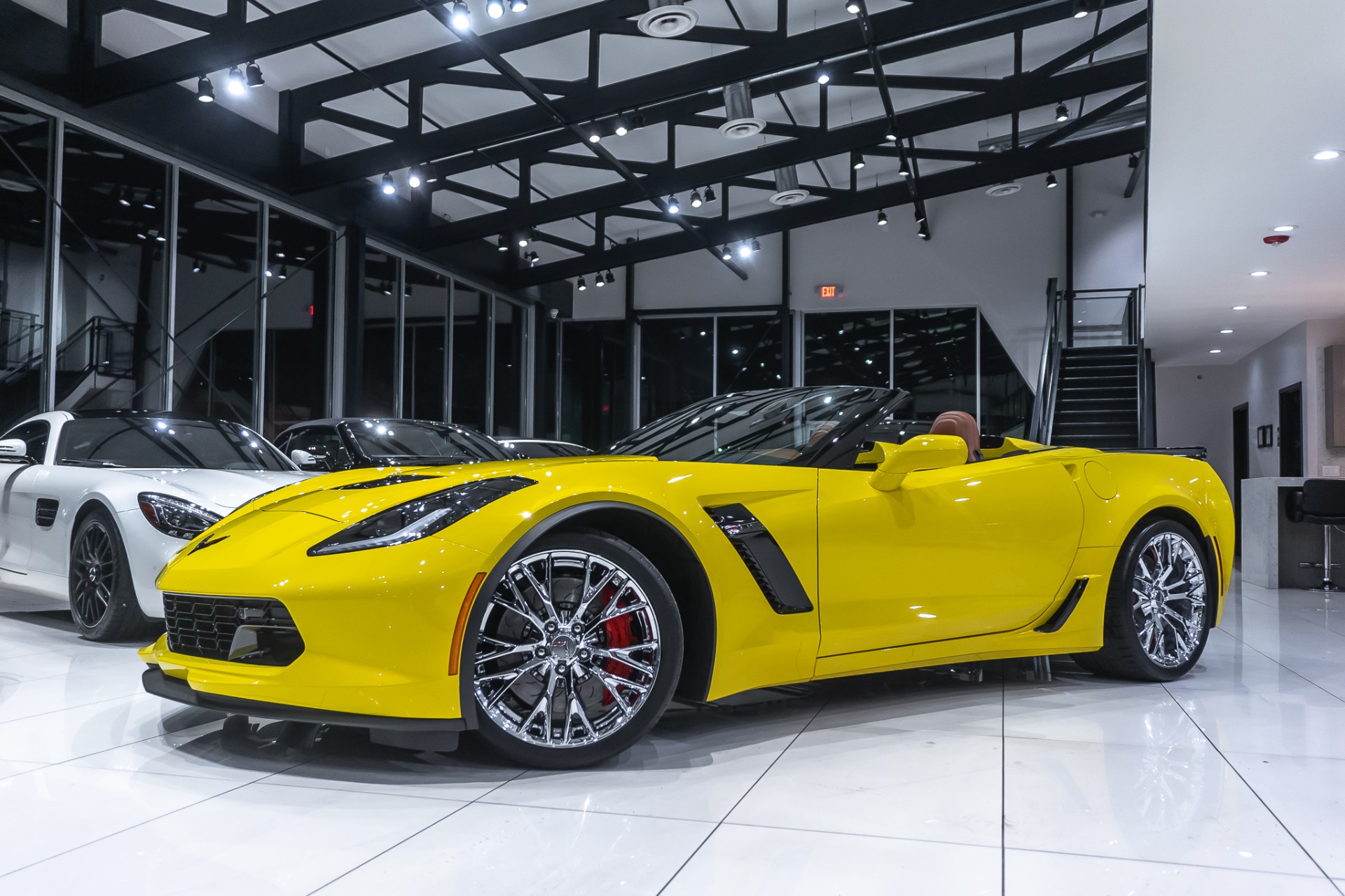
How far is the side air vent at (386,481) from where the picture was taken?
9.20ft

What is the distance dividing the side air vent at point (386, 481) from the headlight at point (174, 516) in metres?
1.85

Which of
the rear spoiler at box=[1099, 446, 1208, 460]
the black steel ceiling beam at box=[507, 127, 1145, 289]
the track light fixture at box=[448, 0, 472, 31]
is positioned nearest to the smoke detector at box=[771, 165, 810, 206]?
the black steel ceiling beam at box=[507, 127, 1145, 289]

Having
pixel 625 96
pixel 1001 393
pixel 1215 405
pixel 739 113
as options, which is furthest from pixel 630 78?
pixel 1215 405

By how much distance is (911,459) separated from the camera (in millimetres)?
3098

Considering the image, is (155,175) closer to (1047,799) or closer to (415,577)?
(415,577)

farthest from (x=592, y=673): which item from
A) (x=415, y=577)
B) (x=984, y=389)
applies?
(x=984, y=389)

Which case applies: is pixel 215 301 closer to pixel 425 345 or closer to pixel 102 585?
pixel 425 345

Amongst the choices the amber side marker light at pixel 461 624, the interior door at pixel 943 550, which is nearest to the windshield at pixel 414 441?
the interior door at pixel 943 550

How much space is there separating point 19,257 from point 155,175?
1.89 meters

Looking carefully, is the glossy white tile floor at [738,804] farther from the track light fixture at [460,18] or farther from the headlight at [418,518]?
the track light fixture at [460,18]

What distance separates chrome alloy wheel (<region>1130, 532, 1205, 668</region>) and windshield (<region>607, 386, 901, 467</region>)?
126cm

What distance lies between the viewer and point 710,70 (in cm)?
976

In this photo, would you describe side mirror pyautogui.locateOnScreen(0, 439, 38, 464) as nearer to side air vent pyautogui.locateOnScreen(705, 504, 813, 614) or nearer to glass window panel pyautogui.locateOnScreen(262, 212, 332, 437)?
side air vent pyautogui.locateOnScreen(705, 504, 813, 614)

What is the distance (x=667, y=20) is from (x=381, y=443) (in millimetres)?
3806
